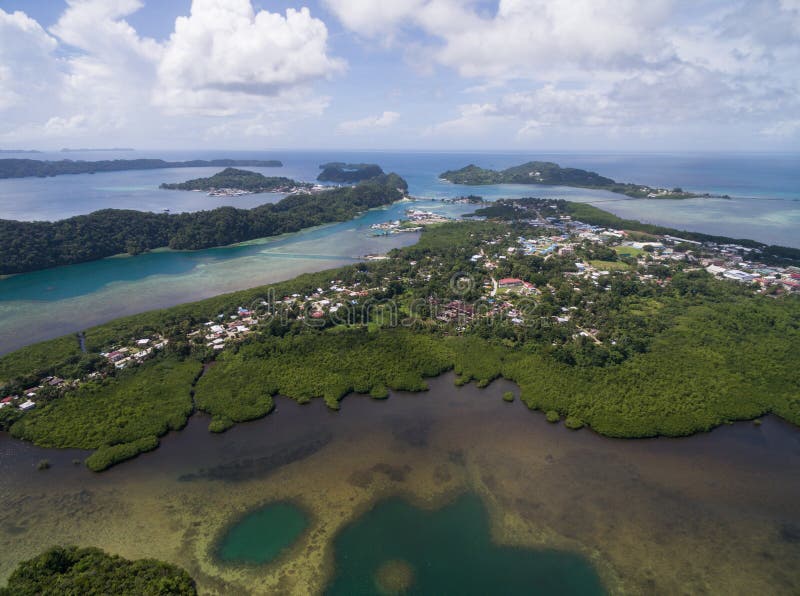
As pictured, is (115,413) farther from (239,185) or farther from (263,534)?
(239,185)

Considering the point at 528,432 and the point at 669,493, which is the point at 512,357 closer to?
the point at 528,432

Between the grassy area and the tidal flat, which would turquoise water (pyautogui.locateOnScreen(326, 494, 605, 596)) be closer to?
the tidal flat

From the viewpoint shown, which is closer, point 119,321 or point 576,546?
point 576,546

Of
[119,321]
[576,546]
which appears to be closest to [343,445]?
[576,546]

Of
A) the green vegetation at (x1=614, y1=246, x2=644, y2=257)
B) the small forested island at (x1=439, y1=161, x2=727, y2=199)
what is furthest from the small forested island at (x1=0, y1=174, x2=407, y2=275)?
the small forested island at (x1=439, y1=161, x2=727, y2=199)

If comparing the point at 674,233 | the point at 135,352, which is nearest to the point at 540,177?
the point at 674,233
